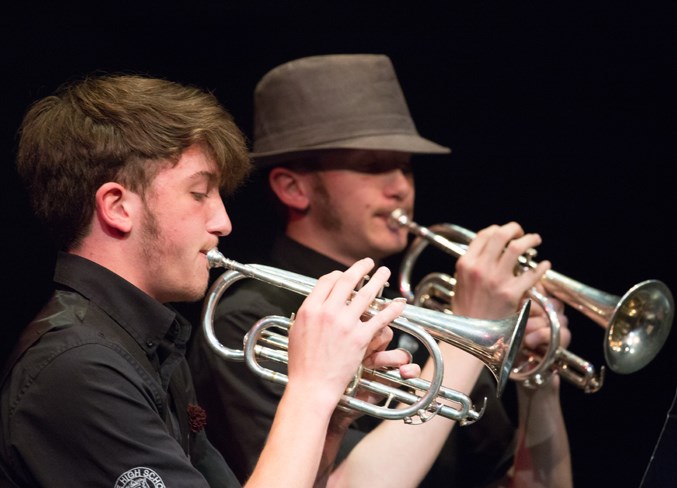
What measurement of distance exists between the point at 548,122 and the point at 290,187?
48.5 inches

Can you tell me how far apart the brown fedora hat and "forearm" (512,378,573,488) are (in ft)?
2.79

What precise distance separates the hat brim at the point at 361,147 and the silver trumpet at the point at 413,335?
2.43ft

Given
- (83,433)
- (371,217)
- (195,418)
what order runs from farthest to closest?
(371,217), (195,418), (83,433)

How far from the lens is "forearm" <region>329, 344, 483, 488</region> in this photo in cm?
219

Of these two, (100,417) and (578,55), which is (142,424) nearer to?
(100,417)

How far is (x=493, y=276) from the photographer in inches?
102

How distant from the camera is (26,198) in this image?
2.84 meters

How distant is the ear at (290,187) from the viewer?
9.36 feet

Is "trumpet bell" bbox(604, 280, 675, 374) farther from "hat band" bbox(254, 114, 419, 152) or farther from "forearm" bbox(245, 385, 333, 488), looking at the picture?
"forearm" bbox(245, 385, 333, 488)

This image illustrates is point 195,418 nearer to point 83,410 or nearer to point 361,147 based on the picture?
point 83,410

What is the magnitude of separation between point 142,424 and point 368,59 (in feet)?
5.49

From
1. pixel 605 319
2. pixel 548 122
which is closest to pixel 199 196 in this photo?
pixel 605 319

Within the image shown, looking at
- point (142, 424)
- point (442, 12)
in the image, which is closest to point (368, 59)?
point (442, 12)

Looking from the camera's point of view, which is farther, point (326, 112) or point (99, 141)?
point (326, 112)
